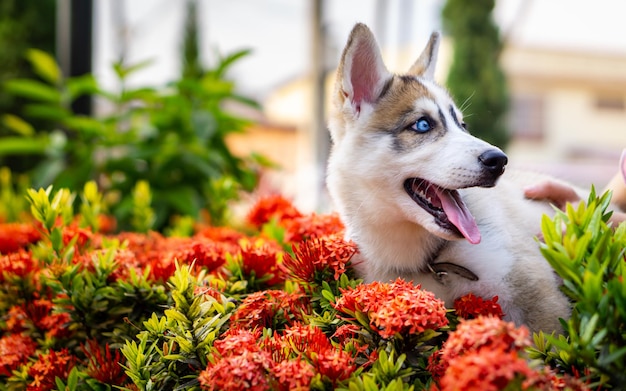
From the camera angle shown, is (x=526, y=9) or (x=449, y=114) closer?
(x=449, y=114)

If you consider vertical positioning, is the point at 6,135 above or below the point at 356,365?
below

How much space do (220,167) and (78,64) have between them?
1.84 meters

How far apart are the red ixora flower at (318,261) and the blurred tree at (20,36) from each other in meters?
5.53

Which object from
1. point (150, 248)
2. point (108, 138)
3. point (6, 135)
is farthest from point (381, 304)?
point (6, 135)

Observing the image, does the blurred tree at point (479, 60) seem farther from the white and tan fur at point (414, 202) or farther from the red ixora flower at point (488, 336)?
the red ixora flower at point (488, 336)

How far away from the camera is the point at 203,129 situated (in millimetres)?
4094

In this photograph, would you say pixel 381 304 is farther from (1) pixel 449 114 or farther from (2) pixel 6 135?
(2) pixel 6 135

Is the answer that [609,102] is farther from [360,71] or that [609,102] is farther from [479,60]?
[360,71]

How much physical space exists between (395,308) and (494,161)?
743mm

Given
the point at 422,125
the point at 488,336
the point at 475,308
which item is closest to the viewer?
the point at 488,336

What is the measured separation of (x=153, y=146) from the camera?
435 centimetres

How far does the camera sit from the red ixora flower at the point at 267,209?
9.56 feet

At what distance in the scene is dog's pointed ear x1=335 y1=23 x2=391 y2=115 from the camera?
2.33 meters

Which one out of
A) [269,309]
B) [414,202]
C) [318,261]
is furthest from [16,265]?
[414,202]
